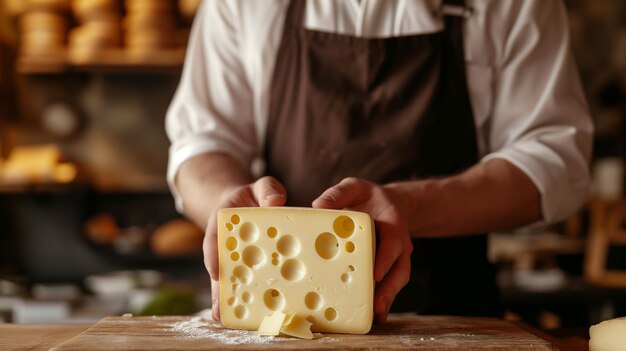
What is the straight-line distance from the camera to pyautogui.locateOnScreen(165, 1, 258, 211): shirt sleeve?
1650 mm

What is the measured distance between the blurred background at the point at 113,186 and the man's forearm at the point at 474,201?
2.03 meters

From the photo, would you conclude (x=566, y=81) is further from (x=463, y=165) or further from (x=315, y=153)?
(x=315, y=153)

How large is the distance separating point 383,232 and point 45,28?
116 inches

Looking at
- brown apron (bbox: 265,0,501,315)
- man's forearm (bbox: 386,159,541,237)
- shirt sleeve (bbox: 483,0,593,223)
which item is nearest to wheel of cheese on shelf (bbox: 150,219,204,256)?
brown apron (bbox: 265,0,501,315)

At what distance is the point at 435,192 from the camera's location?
134 cm

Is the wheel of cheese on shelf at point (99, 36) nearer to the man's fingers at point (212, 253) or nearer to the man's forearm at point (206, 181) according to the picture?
the man's forearm at point (206, 181)

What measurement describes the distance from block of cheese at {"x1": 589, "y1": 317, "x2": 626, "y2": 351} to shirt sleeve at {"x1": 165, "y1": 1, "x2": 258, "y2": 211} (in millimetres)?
877

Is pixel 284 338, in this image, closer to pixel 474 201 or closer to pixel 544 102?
pixel 474 201

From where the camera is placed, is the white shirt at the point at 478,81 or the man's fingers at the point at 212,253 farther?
the white shirt at the point at 478,81

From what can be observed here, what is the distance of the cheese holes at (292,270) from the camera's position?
110 cm

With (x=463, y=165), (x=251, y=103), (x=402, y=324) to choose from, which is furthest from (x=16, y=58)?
(x=402, y=324)

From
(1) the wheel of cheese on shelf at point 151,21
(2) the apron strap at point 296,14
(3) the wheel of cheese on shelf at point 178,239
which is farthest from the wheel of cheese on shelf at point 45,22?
(2) the apron strap at point 296,14

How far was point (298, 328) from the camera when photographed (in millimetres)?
1048

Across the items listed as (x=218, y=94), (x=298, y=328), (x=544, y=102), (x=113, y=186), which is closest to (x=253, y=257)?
Result: (x=298, y=328)
